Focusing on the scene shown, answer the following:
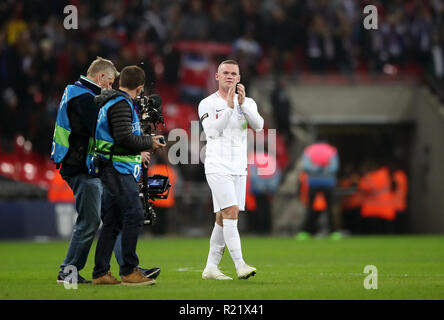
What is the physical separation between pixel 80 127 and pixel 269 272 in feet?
10.3

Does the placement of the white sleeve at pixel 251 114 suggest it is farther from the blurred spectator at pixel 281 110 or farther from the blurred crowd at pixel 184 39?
the blurred spectator at pixel 281 110

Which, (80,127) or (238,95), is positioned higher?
(238,95)

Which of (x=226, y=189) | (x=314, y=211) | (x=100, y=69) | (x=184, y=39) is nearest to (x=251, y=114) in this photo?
(x=226, y=189)

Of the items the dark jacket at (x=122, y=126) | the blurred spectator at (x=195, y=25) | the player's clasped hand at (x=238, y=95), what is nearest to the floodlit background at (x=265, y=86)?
the blurred spectator at (x=195, y=25)

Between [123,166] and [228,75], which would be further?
[228,75]

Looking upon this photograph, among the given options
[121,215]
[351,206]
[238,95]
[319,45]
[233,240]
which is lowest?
[351,206]

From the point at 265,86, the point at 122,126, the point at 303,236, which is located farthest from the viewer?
the point at 265,86

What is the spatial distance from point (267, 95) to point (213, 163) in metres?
15.8

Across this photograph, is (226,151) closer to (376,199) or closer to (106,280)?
(106,280)

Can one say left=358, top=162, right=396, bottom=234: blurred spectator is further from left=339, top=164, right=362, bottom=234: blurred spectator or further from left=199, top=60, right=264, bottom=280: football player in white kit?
left=199, top=60, right=264, bottom=280: football player in white kit

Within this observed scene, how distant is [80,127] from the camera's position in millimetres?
9531

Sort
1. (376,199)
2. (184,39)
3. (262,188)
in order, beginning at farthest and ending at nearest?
(184,39)
(376,199)
(262,188)

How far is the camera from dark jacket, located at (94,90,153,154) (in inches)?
346
